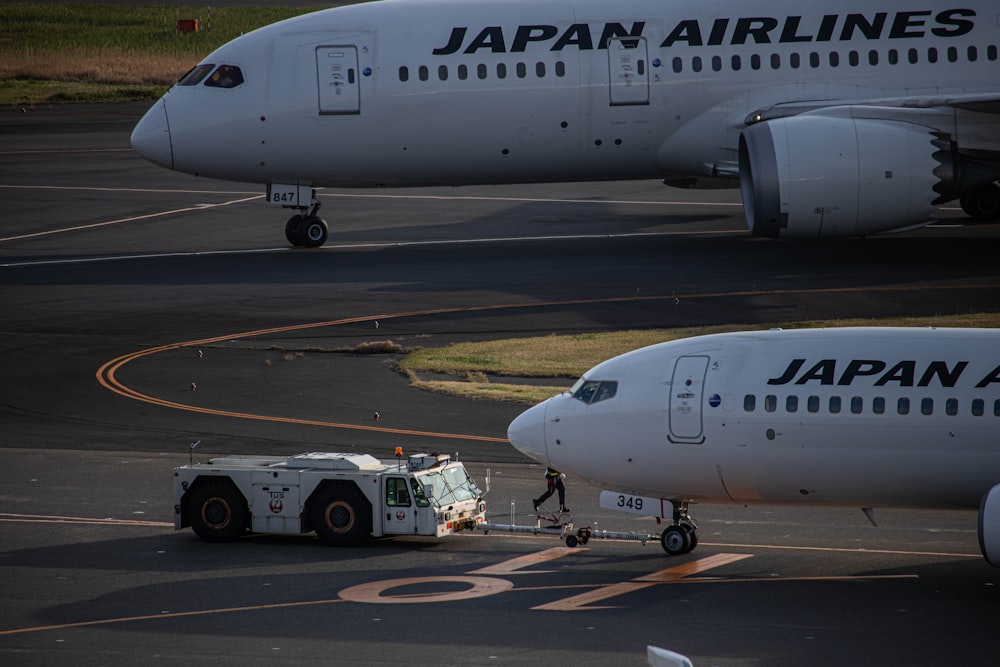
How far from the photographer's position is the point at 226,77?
51.2 meters

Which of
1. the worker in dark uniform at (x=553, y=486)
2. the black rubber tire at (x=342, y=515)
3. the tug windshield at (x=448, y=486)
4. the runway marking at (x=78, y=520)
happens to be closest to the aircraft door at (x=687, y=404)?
the worker in dark uniform at (x=553, y=486)

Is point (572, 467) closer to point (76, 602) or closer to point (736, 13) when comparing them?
point (76, 602)

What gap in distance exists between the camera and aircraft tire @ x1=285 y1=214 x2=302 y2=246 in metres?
54.9

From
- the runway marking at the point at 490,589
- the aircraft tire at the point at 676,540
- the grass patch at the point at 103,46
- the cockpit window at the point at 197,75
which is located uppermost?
the grass patch at the point at 103,46

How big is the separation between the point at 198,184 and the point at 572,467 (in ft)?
156

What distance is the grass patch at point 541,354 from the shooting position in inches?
1572

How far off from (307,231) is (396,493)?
27485 mm

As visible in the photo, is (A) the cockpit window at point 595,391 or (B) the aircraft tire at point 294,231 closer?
(A) the cockpit window at point 595,391

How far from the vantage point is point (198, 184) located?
7212cm

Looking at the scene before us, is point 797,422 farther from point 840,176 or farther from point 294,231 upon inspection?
point 294,231

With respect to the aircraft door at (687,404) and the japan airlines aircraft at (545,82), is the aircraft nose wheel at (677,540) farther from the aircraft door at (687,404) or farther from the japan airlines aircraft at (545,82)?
the japan airlines aircraft at (545,82)

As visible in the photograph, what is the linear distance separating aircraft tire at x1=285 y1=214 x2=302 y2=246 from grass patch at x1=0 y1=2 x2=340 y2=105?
1831 inches

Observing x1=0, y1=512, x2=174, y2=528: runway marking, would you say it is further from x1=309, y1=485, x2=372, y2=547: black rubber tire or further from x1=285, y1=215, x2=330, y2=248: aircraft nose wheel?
x1=285, y1=215, x2=330, y2=248: aircraft nose wheel

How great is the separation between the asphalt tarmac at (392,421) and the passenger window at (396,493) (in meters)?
0.93
